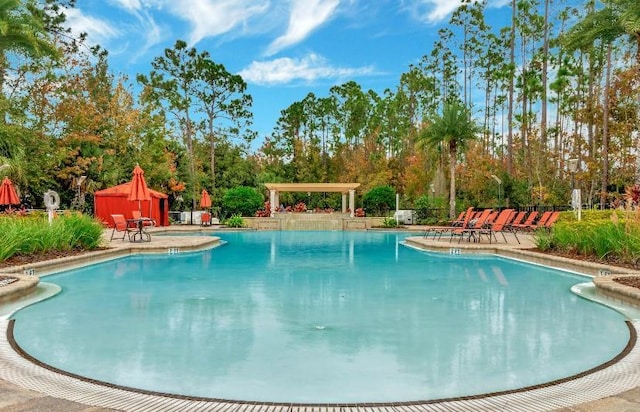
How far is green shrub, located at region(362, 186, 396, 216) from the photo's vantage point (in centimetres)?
3078

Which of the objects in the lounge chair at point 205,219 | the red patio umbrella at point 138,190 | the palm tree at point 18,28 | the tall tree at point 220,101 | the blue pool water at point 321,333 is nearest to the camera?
the blue pool water at point 321,333

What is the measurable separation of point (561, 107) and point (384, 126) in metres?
15.6

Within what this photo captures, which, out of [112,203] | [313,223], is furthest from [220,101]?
[112,203]

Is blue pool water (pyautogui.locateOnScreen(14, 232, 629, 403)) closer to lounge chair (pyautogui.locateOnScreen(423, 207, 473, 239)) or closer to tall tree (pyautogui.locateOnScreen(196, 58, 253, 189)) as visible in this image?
A: lounge chair (pyautogui.locateOnScreen(423, 207, 473, 239))

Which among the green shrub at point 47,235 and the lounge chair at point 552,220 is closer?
the green shrub at point 47,235

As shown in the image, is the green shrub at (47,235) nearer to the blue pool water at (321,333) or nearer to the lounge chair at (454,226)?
the blue pool water at (321,333)

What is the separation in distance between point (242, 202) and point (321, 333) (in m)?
23.7

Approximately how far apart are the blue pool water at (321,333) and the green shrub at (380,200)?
20966mm

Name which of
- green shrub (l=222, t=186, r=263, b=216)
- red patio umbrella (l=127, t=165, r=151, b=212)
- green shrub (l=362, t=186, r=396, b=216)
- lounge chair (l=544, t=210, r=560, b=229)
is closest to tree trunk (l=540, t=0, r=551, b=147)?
green shrub (l=362, t=186, r=396, b=216)

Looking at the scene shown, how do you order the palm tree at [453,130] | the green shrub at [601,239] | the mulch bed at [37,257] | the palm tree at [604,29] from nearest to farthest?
the green shrub at [601,239], the mulch bed at [37,257], the palm tree at [604,29], the palm tree at [453,130]

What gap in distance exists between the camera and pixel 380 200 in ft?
101

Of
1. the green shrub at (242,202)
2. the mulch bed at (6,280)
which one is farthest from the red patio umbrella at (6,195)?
the green shrub at (242,202)

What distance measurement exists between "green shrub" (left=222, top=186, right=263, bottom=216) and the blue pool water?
737 inches

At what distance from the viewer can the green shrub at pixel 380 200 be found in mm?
30781
